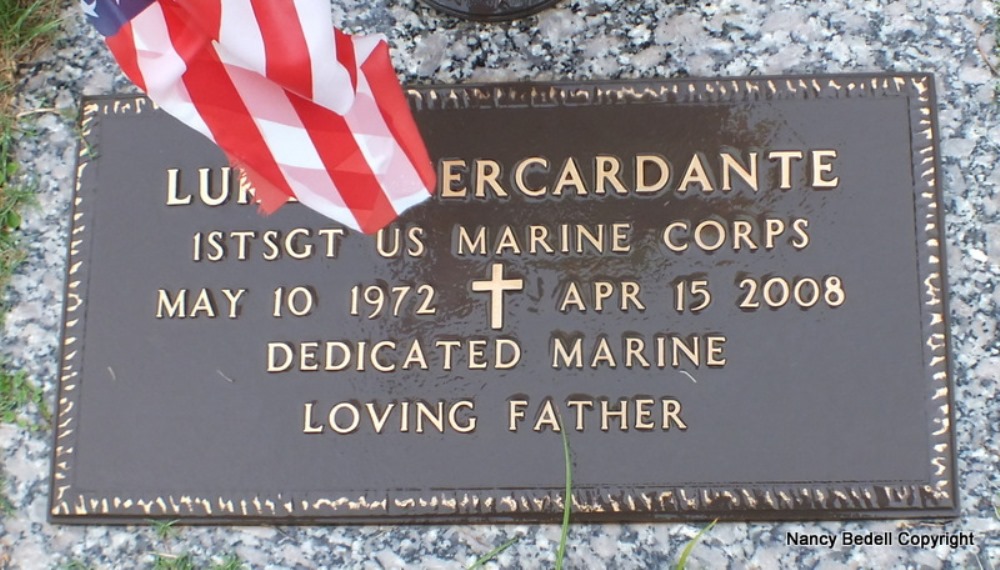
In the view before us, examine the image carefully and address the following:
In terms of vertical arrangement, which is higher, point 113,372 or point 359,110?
point 359,110

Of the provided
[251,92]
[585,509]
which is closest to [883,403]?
[585,509]

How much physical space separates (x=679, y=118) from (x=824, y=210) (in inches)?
14.5

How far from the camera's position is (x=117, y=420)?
1.88 meters

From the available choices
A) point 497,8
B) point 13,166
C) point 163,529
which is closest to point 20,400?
point 163,529

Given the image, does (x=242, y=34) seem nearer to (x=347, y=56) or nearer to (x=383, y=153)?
(x=347, y=56)

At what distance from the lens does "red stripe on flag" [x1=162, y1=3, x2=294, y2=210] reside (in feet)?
4.62

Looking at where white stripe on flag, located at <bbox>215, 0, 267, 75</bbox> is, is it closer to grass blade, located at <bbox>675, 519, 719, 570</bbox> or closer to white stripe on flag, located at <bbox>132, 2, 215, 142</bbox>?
white stripe on flag, located at <bbox>132, 2, 215, 142</bbox>

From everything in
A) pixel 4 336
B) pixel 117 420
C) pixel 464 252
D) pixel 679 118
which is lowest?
pixel 117 420

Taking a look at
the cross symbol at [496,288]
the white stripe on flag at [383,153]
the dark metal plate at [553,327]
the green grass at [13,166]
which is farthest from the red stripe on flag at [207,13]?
the green grass at [13,166]

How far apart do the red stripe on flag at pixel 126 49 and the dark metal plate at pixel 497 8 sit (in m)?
0.81

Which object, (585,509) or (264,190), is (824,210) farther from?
(264,190)

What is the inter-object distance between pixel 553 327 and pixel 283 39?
82cm

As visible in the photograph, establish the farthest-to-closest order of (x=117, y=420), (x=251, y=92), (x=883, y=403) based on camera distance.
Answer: (x=117, y=420) → (x=883, y=403) → (x=251, y=92)

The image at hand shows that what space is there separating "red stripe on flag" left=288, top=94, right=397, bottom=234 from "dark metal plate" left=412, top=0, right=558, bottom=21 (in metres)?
0.64
